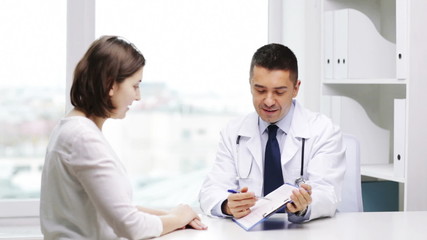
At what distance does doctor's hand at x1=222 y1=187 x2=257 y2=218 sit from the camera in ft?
6.31

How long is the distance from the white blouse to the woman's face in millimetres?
86

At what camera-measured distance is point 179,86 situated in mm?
3172

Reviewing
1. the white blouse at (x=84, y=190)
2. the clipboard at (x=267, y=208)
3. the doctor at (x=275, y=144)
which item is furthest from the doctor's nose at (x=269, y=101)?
the white blouse at (x=84, y=190)

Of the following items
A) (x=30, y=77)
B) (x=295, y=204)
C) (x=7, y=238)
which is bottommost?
(x=7, y=238)

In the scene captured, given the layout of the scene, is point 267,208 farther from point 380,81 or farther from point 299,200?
point 380,81

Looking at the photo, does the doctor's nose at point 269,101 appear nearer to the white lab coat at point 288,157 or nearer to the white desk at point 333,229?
the white lab coat at point 288,157

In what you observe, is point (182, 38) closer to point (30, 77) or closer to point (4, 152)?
point (30, 77)

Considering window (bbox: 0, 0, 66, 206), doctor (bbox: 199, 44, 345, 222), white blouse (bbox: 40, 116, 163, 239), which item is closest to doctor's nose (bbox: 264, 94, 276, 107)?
doctor (bbox: 199, 44, 345, 222)

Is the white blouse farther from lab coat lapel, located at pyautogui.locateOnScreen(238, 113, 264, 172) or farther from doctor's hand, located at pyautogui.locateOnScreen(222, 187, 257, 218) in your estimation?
lab coat lapel, located at pyautogui.locateOnScreen(238, 113, 264, 172)

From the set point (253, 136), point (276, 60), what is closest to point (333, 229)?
point (253, 136)

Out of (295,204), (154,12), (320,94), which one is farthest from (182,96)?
(295,204)

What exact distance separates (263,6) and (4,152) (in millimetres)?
1426

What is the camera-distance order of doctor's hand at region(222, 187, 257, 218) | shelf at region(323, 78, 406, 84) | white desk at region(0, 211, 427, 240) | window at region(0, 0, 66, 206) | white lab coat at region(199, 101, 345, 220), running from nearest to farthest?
white desk at region(0, 211, 427, 240) → doctor's hand at region(222, 187, 257, 218) → white lab coat at region(199, 101, 345, 220) → shelf at region(323, 78, 406, 84) → window at region(0, 0, 66, 206)

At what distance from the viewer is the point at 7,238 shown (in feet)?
9.16
